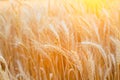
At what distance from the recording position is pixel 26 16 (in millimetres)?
1353

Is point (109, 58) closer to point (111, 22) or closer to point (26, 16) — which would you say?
point (111, 22)

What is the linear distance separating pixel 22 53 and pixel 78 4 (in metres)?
0.38

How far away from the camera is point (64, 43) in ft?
3.51

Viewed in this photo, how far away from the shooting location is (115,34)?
1037mm

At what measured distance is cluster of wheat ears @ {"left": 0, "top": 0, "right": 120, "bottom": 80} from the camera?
38.4 inches

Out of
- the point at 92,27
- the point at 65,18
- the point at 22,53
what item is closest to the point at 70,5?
the point at 65,18

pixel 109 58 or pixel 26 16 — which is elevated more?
pixel 26 16

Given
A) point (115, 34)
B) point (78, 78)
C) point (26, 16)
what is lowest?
point (78, 78)

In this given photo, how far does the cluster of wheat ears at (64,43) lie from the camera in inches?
A: 38.4

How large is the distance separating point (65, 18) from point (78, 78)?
34 cm

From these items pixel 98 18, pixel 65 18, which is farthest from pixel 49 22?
pixel 98 18

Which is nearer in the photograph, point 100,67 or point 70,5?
point 100,67

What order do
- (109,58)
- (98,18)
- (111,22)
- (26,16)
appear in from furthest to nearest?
(26,16)
(98,18)
(111,22)
(109,58)

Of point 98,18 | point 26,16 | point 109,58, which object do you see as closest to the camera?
point 109,58
